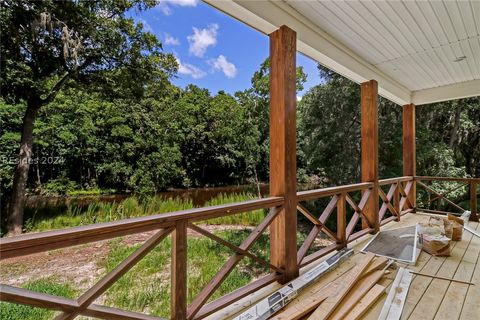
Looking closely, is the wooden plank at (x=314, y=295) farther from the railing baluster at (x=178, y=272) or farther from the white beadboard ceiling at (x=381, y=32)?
the white beadboard ceiling at (x=381, y=32)

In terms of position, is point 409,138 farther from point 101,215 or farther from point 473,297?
point 101,215

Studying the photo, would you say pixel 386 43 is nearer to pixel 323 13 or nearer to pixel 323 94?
pixel 323 13

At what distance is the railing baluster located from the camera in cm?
154

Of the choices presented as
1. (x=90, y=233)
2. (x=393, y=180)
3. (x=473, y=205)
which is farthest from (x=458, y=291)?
(x=473, y=205)

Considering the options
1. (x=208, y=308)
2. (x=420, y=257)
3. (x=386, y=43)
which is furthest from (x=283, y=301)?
(x=386, y=43)

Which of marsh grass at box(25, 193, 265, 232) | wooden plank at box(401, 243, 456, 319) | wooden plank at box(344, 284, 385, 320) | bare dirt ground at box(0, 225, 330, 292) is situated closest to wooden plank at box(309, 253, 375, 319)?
wooden plank at box(344, 284, 385, 320)

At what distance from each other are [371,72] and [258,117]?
26.4 feet

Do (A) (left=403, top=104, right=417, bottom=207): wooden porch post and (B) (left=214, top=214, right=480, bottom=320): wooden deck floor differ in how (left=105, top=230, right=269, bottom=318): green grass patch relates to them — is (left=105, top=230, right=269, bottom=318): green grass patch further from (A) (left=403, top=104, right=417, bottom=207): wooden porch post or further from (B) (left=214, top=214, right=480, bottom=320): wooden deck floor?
(A) (left=403, top=104, right=417, bottom=207): wooden porch post

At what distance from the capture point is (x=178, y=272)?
1543mm

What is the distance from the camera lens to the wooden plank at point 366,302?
1738 millimetres

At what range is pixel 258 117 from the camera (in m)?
11.5

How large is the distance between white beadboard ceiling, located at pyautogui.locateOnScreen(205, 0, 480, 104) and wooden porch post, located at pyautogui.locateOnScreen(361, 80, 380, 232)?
23 centimetres

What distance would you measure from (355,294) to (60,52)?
7.47m

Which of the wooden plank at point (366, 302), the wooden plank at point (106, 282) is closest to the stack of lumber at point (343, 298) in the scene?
the wooden plank at point (366, 302)
